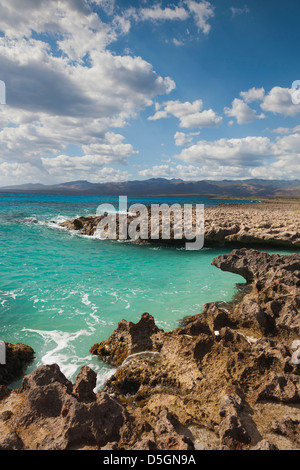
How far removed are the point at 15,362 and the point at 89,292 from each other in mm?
6054

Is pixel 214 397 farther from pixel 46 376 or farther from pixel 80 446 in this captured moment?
pixel 46 376

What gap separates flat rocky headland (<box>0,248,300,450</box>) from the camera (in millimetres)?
3700

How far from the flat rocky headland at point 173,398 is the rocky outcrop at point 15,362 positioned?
1.91 m

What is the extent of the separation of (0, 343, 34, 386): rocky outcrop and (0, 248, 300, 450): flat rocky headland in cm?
191

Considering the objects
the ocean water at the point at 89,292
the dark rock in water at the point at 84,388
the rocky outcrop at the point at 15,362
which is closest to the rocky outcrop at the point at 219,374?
the dark rock in water at the point at 84,388

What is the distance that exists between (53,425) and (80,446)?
602mm

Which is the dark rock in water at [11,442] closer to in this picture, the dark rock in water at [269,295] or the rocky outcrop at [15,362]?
the rocky outcrop at [15,362]

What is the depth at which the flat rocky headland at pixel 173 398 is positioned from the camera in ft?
Result: 12.1

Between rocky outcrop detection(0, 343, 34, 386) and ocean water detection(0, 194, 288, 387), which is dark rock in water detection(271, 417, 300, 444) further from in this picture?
rocky outcrop detection(0, 343, 34, 386)

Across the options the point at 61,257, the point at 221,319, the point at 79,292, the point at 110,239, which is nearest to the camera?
the point at 221,319

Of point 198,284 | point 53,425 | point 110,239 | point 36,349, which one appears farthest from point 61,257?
point 53,425

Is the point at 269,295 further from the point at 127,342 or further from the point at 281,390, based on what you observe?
the point at 127,342

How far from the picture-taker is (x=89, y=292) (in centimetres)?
1291
